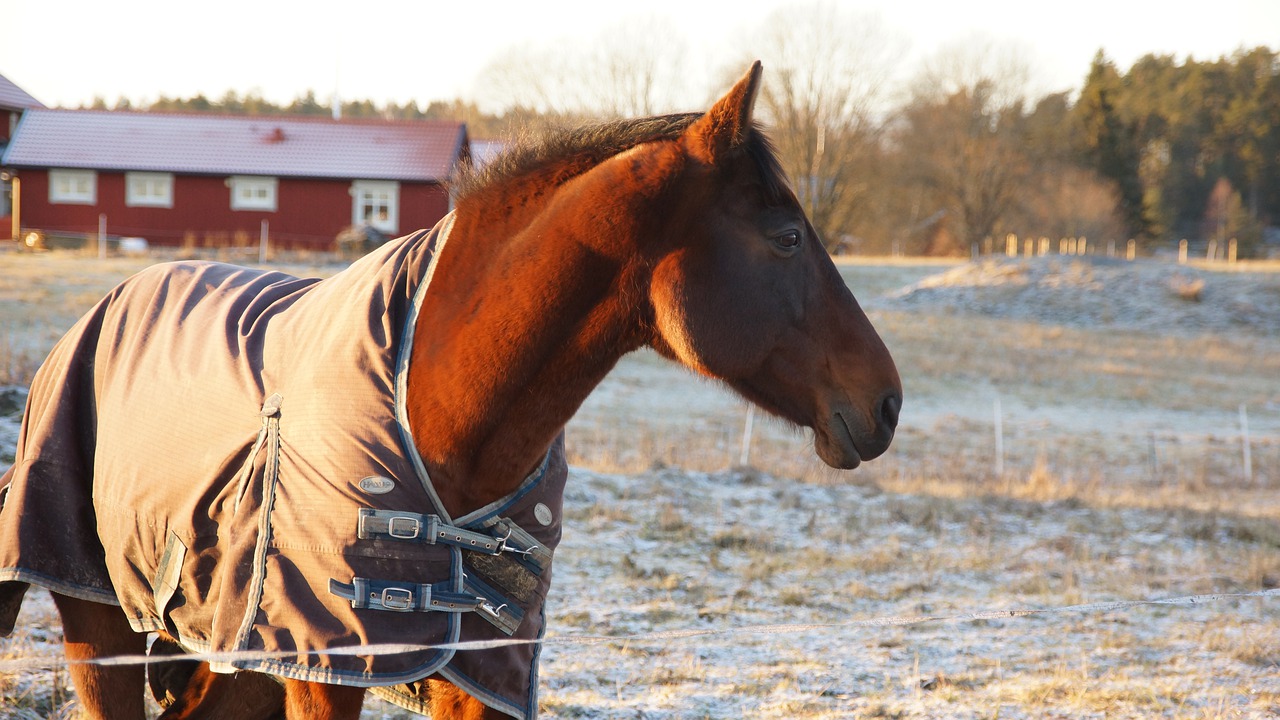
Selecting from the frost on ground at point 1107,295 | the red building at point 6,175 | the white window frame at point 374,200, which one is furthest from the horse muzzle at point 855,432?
the red building at point 6,175

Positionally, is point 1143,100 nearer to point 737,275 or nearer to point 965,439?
point 965,439

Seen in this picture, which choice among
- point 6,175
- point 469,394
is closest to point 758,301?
point 469,394

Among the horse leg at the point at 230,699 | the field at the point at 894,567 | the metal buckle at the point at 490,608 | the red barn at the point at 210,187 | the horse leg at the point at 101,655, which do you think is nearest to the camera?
the metal buckle at the point at 490,608

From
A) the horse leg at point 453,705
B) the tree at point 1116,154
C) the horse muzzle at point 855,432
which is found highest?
the tree at point 1116,154

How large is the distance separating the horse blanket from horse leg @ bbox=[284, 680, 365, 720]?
0.10 meters

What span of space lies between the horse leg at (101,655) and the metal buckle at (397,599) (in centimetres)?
134

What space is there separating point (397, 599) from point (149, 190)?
30.4 meters

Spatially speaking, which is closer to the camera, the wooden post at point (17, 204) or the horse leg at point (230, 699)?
the horse leg at point (230, 699)

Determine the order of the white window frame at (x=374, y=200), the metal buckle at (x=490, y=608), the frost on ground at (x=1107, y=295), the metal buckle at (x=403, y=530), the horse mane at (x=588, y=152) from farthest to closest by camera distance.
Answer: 1. the frost on ground at (x=1107, y=295)
2. the white window frame at (x=374, y=200)
3. the horse mane at (x=588, y=152)
4. the metal buckle at (x=490, y=608)
5. the metal buckle at (x=403, y=530)

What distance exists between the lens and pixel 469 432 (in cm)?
231

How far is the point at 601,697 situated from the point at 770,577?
7.72 ft

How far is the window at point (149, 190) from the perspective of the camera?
28562 millimetres

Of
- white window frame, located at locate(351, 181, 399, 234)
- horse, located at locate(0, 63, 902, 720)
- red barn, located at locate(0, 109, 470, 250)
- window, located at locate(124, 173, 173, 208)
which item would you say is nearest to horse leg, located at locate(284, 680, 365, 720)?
horse, located at locate(0, 63, 902, 720)

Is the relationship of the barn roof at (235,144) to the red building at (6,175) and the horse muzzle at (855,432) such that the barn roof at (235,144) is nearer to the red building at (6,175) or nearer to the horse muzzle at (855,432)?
the red building at (6,175)
